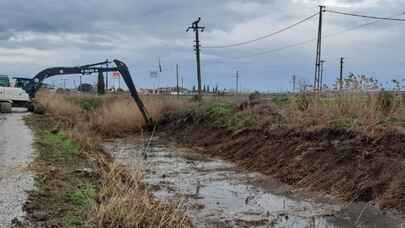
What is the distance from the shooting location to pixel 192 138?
26906mm

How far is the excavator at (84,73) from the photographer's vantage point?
32.1 meters

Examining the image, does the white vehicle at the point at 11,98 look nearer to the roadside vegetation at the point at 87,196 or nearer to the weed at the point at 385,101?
the roadside vegetation at the point at 87,196

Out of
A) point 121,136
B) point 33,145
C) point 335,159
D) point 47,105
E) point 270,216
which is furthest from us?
point 47,105

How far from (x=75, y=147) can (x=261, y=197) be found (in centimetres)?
623

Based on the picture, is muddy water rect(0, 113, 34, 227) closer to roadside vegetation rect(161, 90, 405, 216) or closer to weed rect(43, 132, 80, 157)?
weed rect(43, 132, 80, 157)

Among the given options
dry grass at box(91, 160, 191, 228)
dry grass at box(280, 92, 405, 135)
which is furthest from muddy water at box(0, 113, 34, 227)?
dry grass at box(280, 92, 405, 135)

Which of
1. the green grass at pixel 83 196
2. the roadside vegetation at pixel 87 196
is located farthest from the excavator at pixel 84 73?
the green grass at pixel 83 196

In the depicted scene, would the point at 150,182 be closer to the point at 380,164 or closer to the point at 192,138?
the point at 380,164

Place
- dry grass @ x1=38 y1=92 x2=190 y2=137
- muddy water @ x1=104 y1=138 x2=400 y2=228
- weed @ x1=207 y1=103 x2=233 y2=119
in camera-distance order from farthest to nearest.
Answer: dry grass @ x1=38 y1=92 x2=190 y2=137 < weed @ x1=207 y1=103 x2=233 y2=119 < muddy water @ x1=104 y1=138 x2=400 y2=228

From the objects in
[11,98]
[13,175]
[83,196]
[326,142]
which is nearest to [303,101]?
[326,142]

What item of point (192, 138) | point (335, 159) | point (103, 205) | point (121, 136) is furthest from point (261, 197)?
point (121, 136)

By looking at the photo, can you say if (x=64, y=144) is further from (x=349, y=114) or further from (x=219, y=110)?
(x=219, y=110)

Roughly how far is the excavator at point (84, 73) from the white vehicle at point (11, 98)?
0.51 ft

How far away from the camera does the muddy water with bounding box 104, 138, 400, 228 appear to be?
9.80 meters
